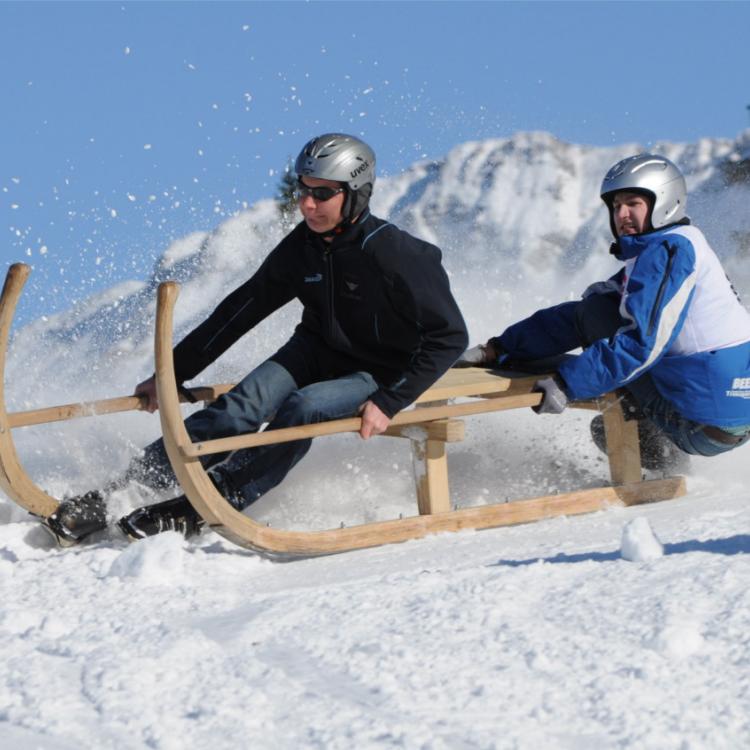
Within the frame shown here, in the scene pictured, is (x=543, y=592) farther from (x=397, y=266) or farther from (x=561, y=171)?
(x=561, y=171)

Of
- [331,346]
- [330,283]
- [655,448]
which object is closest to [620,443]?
[655,448]

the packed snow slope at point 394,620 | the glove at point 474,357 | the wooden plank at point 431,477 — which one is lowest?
the packed snow slope at point 394,620

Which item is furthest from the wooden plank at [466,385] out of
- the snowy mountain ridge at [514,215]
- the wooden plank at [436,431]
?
the snowy mountain ridge at [514,215]

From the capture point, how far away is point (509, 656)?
3.54 meters

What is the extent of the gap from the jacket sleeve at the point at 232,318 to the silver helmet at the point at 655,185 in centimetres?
154

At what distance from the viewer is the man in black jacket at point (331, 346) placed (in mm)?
5410

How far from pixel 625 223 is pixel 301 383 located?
1.62m

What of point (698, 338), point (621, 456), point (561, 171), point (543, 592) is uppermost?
point (561, 171)

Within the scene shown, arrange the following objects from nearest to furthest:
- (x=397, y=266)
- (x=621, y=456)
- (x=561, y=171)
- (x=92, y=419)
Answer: (x=397, y=266), (x=621, y=456), (x=92, y=419), (x=561, y=171)

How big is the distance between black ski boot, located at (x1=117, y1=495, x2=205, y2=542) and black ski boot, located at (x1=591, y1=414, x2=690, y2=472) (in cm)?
213

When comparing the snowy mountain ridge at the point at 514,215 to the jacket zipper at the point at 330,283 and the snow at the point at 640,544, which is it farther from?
the snow at the point at 640,544

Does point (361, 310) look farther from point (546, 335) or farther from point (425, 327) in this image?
point (546, 335)

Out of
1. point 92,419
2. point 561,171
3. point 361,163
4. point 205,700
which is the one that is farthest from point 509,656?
point 561,171

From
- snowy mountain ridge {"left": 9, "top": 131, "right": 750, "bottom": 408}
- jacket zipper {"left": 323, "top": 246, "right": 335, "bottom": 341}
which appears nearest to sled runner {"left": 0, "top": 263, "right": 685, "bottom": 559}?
jacket zipper {"left": 323, "top": 246, "right": 335, "bottom": 341}
